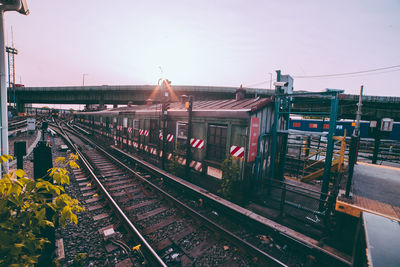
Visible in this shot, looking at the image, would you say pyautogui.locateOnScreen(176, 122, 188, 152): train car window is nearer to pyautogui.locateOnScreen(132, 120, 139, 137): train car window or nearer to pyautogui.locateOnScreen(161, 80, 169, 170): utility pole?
pyautogui.locateOnScreen(161, 80, 169, 170): utility pole

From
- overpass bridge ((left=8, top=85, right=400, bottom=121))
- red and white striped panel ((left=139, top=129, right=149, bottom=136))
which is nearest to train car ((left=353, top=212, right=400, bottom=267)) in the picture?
red and white striped panel ((left=139, top=129, right=149, bottom=136))

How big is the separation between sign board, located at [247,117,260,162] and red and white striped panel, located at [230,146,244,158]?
321 millimetres

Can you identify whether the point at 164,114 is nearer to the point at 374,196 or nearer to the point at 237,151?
the point at 237,151

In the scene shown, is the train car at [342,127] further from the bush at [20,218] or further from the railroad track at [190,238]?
the bush at [20,218]

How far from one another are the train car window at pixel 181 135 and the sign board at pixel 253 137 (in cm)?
395

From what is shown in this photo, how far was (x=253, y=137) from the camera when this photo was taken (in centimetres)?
700

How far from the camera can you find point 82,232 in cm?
502

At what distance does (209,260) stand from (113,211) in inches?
149

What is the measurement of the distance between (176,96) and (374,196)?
33.4 m

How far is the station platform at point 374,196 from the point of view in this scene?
13.5 ft

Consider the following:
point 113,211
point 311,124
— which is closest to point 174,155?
point 113,211

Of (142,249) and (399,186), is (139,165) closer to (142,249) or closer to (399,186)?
(142,249)

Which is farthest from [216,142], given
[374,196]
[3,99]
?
[3,99]

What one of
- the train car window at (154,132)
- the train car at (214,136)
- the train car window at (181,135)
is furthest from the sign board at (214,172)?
the train car window at (154,132)
